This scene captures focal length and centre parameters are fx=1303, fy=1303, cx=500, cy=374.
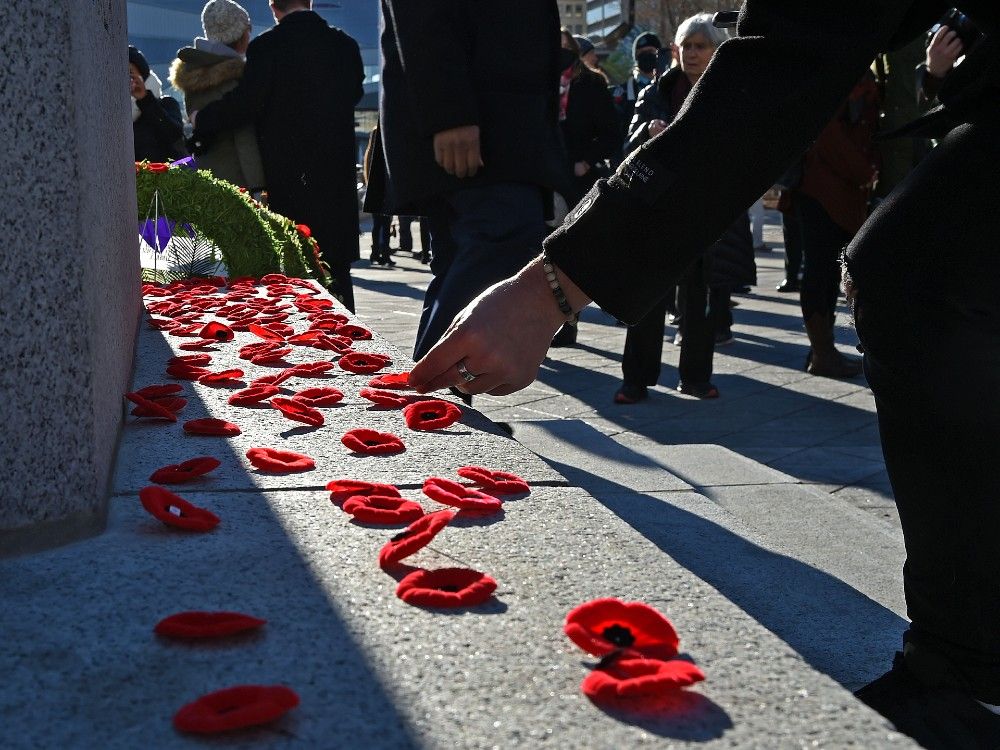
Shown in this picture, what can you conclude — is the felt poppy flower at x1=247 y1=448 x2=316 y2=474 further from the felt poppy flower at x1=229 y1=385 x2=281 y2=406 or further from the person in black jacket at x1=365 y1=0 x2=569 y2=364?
the person in black jacket at x1=365 y1=0 x2=569 y2=364

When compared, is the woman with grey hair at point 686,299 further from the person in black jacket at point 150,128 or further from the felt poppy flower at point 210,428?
the felt poppy flower at point 210,428

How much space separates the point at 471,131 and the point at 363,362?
876mm

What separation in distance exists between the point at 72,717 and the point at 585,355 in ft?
22.3

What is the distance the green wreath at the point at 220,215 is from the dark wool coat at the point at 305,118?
0.96 m

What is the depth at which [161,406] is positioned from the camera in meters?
2.86

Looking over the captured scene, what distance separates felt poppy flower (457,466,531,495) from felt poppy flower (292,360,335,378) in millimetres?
1182

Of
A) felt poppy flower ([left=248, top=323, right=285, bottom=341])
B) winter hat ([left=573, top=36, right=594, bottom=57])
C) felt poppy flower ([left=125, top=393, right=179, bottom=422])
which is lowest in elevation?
felt poppy flower ([left=248, top=323, right=285, bottom=341])

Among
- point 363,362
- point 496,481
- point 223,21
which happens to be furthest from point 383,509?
point 223,21

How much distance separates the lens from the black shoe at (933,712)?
187 cm

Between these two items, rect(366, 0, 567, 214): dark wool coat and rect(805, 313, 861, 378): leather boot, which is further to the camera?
rect(805, 313, 861, 378): leather boot

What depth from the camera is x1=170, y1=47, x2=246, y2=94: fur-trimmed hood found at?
25.0ft

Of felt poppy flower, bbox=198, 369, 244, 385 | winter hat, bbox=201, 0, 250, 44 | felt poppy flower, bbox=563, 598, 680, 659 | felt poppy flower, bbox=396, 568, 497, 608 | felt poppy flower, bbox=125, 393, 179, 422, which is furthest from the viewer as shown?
winter hat, bbox=201, 0, 250, 44

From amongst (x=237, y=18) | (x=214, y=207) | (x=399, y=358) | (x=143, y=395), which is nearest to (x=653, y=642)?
(x=143, y=395)

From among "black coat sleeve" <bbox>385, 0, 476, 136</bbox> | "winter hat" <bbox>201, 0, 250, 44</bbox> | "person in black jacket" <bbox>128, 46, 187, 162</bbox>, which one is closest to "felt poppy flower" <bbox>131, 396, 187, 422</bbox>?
"black coat sleeve" <bbox>385, 0, 476, 136</bbox>
